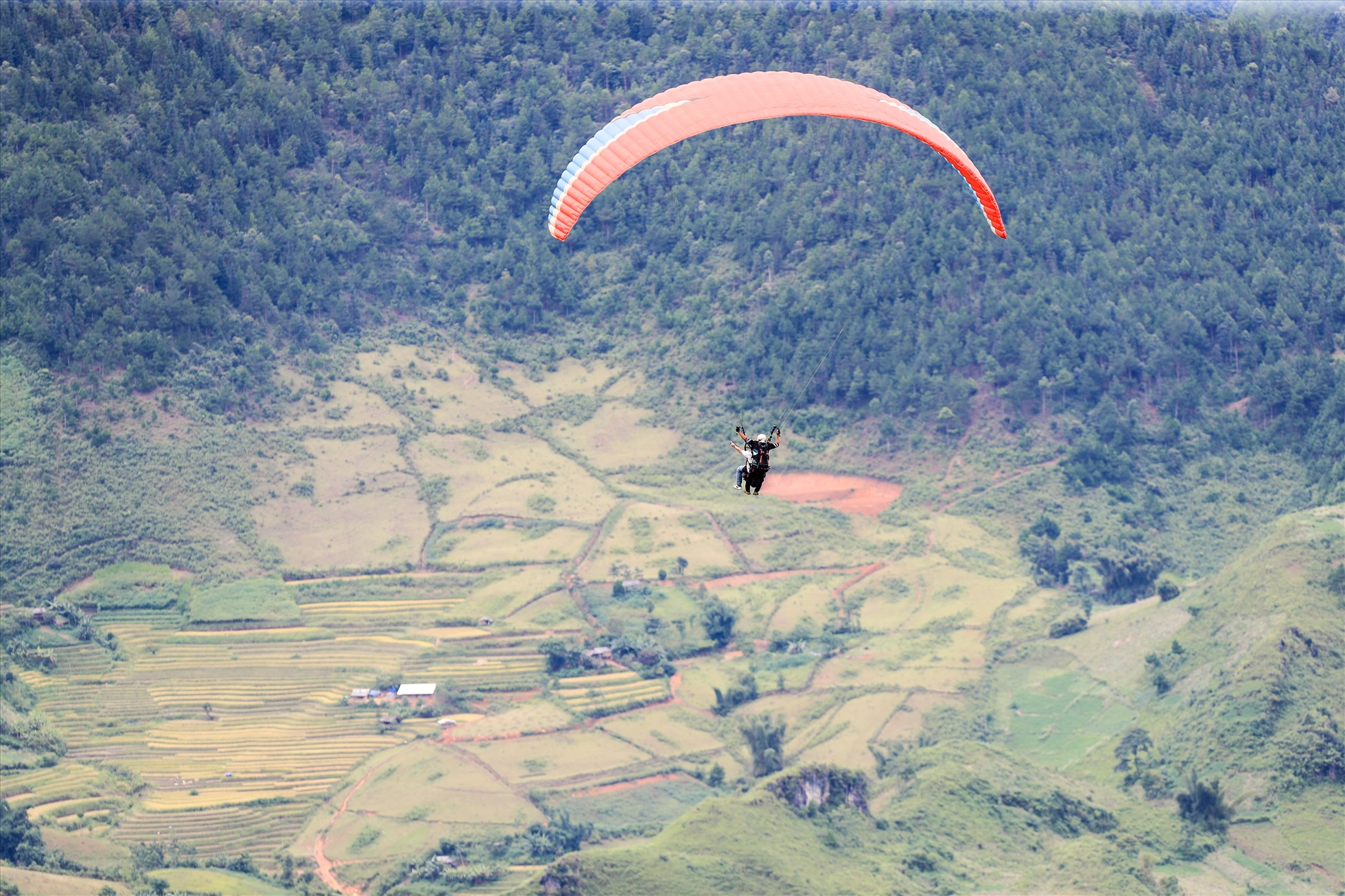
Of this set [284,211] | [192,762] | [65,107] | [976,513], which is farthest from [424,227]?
[192,762]

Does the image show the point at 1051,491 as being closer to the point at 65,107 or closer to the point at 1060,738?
the point at 1060,738

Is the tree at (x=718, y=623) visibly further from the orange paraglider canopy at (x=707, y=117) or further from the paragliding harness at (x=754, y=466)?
the paragliding harness at (x=754, y=466)

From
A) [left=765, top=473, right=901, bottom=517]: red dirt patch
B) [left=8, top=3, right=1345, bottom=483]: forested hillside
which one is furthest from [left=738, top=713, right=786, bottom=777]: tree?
[left=8, top=3, right=1345, bottom=483]: forested hillside

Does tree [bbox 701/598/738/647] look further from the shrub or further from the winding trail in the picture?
the winding trail

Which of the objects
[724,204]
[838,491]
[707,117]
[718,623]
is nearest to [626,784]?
[718,623]

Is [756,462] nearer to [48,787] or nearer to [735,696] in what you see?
[735,696]

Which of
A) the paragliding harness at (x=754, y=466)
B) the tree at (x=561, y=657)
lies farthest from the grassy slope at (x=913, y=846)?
the paragliding harness at (x=754, y=466)
